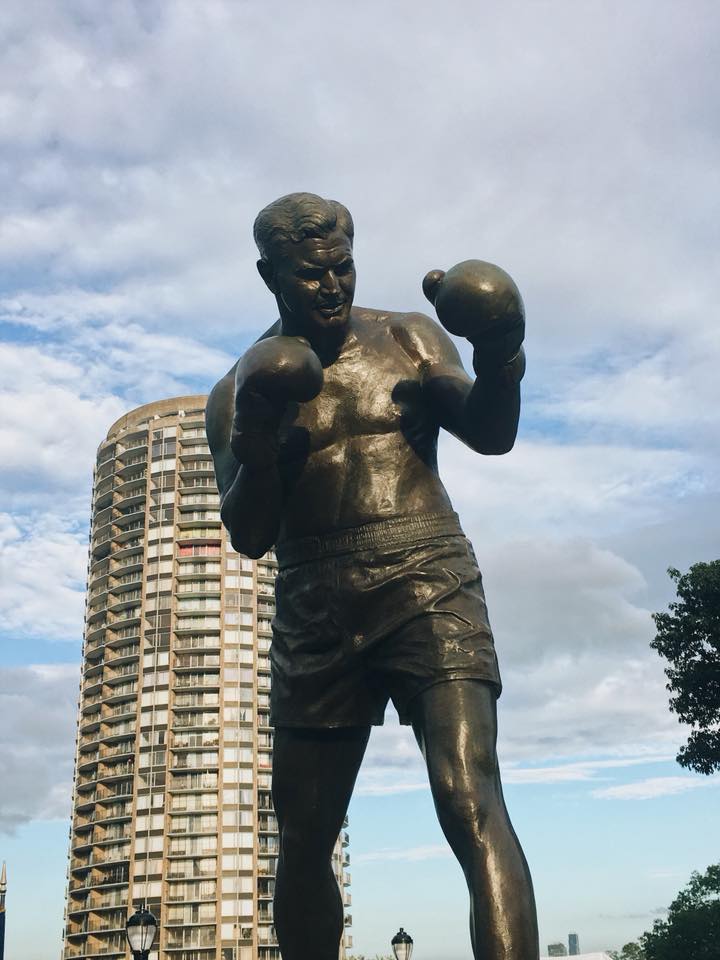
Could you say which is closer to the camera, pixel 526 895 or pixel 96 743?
pixel 526 895

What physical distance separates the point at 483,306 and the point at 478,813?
1826 mm

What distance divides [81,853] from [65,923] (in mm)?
5682

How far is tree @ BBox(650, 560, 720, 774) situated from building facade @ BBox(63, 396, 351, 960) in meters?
48.5

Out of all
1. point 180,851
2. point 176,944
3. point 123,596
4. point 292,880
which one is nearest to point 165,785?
point 180,851

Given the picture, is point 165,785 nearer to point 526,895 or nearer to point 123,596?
point 123,596

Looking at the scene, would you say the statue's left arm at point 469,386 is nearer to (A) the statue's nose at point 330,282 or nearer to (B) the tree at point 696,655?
(A) the statue's nose at point 330,282

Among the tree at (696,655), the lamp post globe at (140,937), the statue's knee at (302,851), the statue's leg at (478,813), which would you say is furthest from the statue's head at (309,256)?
the tree at (696,655)

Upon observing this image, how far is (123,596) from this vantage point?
92.8m

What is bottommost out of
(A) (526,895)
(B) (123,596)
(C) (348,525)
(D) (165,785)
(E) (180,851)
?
(A) (526,895)

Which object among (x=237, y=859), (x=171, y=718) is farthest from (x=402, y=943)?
(x=171, y=718)

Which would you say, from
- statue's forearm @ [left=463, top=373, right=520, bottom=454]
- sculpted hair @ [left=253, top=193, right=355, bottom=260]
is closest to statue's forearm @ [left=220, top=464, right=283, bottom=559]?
statue's forearm @ [left=463, top=373, right=520, bottom=454]

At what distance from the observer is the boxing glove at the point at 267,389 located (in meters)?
3.99

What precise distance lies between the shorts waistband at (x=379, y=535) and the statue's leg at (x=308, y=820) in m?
0.74

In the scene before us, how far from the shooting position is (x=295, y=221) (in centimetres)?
451
